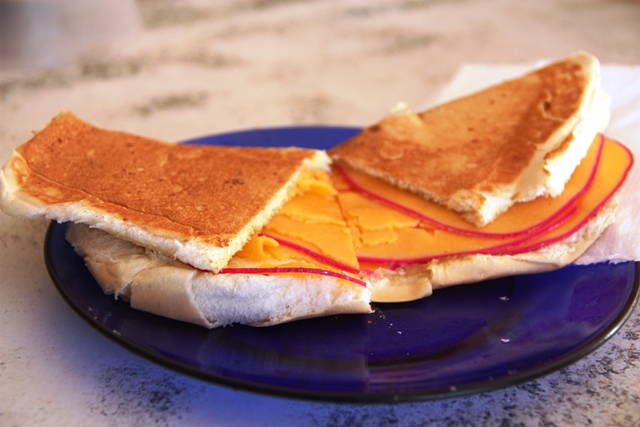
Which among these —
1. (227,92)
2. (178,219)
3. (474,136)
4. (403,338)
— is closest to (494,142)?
(474,136)

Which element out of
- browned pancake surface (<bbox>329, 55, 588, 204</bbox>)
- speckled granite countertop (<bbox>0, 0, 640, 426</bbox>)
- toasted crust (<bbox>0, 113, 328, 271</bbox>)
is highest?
browned pancake surface (<bbox>329, 55, 588, 204</bbox>)

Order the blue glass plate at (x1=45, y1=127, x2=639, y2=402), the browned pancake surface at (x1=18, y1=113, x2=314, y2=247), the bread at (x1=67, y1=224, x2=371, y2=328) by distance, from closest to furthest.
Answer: the blue glass plate at (x1=45, y1=127, x2=639, y2=402) → the bread at (x1=67, y1=224, x2=371, y2=328) → the browned pancake surface at (x1=18, y1=113, x2=314, y2=247)

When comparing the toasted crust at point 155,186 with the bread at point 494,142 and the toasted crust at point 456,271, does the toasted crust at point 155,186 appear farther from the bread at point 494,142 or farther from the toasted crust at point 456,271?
the toasted crust at point 456,271

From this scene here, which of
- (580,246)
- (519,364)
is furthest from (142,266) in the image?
(580,246)

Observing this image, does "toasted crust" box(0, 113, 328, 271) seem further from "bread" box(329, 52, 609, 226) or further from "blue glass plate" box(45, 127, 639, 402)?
"bread" box(329, 52, 609, 226)

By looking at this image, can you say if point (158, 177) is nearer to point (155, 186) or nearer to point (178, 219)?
point (155, 186)

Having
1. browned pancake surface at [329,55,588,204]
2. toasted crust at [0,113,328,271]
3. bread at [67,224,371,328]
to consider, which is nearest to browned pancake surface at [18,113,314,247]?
toasted crust at [0,113,328,271]

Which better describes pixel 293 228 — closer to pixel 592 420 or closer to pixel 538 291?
pixel 538 291
